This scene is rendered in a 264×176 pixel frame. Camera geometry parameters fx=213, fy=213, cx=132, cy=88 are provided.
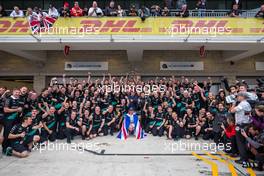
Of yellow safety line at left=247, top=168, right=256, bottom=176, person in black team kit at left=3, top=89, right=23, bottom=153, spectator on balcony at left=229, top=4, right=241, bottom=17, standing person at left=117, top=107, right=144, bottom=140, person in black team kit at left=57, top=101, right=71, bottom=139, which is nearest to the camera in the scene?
yellow safety line at left=247, top=168, right=256, bottom=176

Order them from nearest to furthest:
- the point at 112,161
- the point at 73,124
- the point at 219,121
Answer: the point at 112,161 → the point at 219,121 → the point at 73,124

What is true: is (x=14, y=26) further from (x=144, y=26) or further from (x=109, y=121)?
(x=109, y=121)

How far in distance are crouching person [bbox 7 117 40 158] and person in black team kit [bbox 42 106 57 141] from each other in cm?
125

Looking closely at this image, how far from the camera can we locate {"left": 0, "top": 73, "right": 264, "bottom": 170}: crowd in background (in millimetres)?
5023

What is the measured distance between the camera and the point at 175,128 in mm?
7859

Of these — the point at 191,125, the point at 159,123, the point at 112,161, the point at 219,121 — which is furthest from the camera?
the point at 159,123

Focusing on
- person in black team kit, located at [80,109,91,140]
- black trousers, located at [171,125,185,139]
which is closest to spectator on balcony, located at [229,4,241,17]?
black trousers, located at [171,125,185,139]

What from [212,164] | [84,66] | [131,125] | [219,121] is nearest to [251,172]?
[212,164]

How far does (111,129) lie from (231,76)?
9380 mm

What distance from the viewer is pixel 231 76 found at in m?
13.9

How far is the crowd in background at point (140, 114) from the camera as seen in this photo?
5.02m

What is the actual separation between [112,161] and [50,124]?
3188 millimetres

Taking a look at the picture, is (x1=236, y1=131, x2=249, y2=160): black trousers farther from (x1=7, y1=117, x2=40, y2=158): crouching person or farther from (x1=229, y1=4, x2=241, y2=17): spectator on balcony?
(x1=229, y1=4, x2=241, y2=17): spectator on balcony

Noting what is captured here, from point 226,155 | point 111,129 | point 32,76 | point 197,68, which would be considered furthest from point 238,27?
point 32,76
